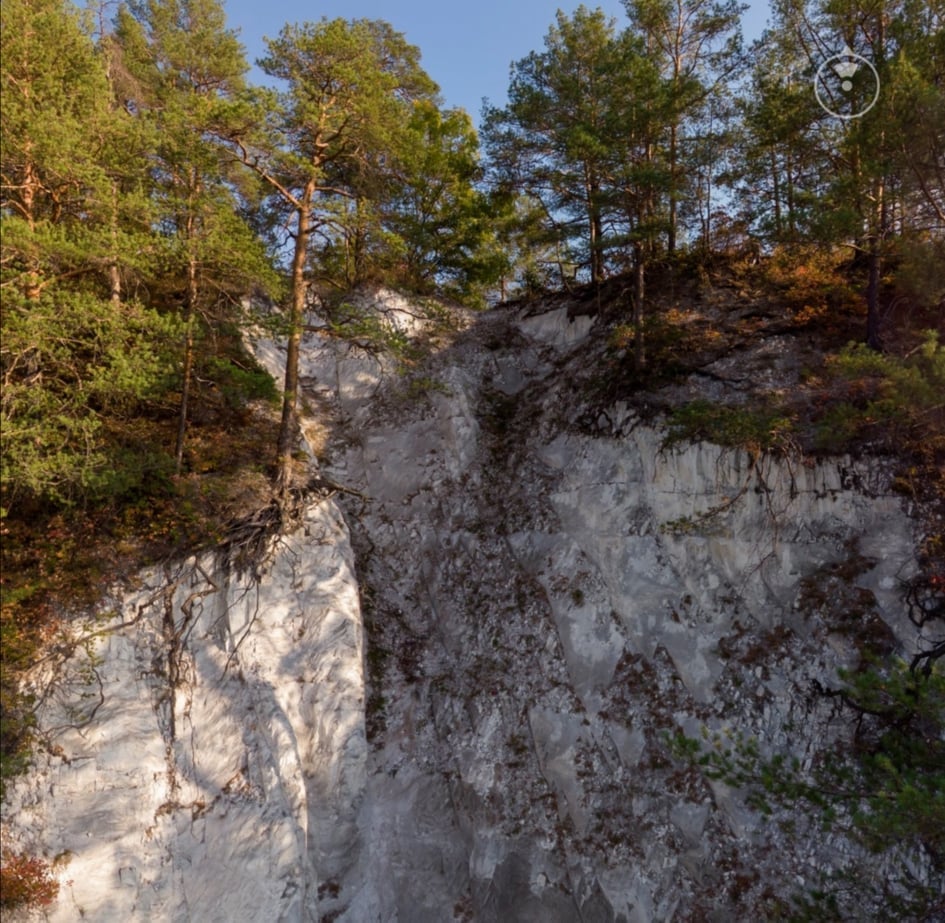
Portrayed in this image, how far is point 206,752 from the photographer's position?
10.9 meters

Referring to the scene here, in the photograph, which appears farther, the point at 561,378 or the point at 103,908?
the point at 561,378

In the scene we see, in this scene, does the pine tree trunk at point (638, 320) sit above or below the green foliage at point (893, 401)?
above

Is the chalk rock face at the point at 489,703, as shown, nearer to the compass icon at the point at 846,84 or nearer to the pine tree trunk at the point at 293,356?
the pine tree trunk at the point at 293,356

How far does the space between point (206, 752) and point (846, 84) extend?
60.3 feet

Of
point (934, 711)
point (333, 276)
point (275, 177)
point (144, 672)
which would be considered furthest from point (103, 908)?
point (333, 276)

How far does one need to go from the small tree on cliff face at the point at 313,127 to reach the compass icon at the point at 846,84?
934 centimetres

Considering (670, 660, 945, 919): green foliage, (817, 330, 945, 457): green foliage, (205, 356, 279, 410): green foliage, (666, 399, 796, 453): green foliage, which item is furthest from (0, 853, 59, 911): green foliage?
(817, 330, 945, 457): green foliage

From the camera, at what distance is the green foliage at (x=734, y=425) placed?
1225cm

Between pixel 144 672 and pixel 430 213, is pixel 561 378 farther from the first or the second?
pixel 144 672

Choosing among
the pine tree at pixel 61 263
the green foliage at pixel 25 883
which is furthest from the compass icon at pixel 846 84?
the green foliage at pixel 25 883

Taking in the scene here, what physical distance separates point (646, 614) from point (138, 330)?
38.7ft

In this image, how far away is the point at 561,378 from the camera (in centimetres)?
1914

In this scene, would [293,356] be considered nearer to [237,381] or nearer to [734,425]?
[237,381]

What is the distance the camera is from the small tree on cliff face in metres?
12.6
